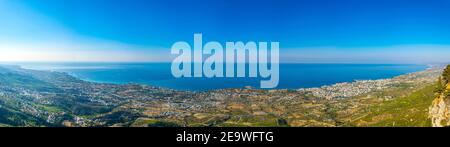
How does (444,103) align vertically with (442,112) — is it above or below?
above

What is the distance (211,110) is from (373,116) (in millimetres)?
62993

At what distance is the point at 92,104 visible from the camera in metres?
157

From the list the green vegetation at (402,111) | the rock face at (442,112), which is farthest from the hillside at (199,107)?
the rock face at (442,112)

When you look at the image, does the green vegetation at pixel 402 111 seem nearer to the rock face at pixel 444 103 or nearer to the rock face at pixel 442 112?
the rock face at pixel 442 112

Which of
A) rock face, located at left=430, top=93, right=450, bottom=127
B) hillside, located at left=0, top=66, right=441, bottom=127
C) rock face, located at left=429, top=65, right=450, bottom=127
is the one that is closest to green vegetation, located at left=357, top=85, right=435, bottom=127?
hillside, located at left=0, top=66, right=441, bottom=127

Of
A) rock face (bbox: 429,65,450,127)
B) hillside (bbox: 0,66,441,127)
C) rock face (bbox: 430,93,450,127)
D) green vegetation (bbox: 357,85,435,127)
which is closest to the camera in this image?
rock face (bbox: 430,93,450,127)

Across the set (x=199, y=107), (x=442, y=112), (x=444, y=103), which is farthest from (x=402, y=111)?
(x=199, y=107)

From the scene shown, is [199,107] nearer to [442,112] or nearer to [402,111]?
[402,111]

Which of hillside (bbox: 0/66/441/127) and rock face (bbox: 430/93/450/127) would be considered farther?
hillside (bbox: 0/66/441/127)

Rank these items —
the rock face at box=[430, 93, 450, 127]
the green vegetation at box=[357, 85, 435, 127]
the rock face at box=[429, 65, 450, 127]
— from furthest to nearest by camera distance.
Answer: the green vegetation at box=[357, 85, 435, 127] < the rock face at box=[429, 65, 450, 127] < the rock face at box=[430, 93, 450, 127]

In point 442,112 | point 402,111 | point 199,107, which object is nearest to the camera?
point 442,112

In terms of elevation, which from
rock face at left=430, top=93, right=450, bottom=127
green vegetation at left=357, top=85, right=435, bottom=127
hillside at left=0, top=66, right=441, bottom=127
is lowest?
hillside at left=0, top=66, right=441, bottom=127

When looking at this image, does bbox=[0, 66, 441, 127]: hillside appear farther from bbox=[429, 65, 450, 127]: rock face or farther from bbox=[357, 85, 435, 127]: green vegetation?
bbox=[429, 65, 450, 127]: rock face
